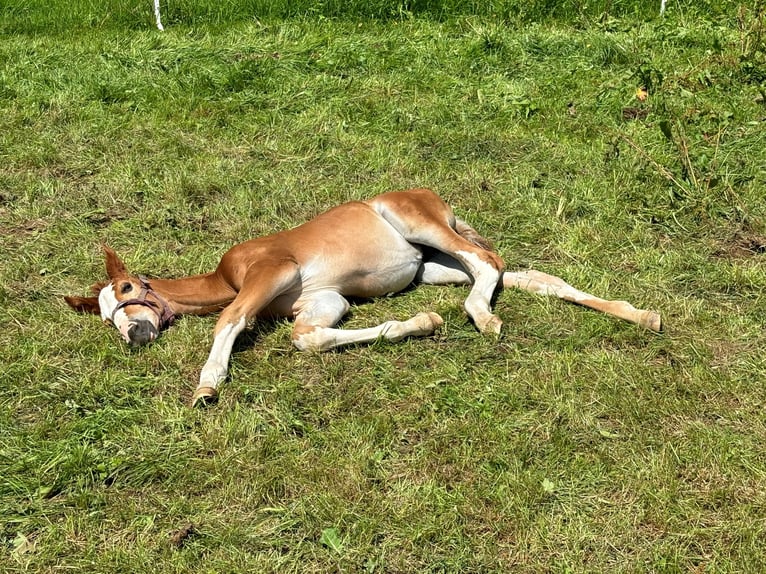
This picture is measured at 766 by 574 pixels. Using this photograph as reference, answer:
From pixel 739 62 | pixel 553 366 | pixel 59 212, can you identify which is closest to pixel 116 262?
pixel 59 212

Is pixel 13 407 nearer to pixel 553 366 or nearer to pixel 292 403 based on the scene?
pixel 292 403

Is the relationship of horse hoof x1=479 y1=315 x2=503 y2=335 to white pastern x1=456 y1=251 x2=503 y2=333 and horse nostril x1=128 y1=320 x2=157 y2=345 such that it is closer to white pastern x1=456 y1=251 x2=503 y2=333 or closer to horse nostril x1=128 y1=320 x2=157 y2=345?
white pastern x1=456 y1=251 x2=503 y2=333

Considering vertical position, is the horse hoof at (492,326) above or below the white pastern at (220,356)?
below

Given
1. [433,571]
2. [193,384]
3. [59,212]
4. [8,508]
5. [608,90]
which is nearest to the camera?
[433,571]

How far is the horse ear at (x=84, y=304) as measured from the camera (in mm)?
5055

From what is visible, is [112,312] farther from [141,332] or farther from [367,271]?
[367,271]

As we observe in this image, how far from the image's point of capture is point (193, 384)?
14.6ft

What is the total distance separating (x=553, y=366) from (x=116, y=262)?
8.17ft

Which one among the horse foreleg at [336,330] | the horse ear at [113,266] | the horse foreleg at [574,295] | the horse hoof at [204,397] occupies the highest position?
the horse ear at [113,266]

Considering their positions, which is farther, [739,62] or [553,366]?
[739,62]

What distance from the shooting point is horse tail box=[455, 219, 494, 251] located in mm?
5645

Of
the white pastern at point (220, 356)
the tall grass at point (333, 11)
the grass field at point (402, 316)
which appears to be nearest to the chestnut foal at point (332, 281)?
the white pastern at point (220, 356)

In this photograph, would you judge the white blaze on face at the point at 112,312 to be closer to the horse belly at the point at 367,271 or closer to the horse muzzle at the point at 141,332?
the horse muzzle at the point at 141,332

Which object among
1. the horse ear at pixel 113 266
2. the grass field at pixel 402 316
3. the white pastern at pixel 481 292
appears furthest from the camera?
the horse ear at pixel 113 266
